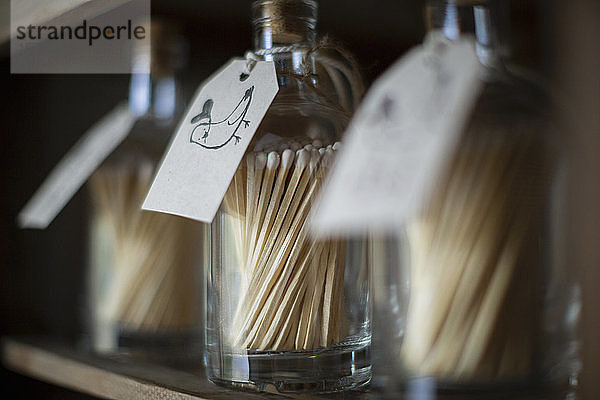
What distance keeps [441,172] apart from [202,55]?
456 millimetres

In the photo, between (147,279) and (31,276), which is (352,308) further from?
(31,276)

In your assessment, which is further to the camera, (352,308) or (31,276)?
(31,276)

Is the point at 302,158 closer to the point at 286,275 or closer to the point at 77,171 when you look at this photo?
the point at 286,275

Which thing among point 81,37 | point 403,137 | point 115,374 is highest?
point 81,37

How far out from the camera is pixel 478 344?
12.4 inches

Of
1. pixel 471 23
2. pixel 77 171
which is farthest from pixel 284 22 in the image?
pixel 77 171

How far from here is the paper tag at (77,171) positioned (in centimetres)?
53

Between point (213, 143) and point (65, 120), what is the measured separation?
0.42m

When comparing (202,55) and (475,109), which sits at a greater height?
(202,55)

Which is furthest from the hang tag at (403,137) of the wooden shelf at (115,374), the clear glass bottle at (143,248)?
the clear glass bottle at (143,248)

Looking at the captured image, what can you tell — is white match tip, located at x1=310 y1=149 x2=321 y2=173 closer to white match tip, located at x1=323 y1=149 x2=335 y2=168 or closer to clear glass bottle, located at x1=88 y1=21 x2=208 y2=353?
white match tip, located at x1=323 y1=149 x2=335 y2=168

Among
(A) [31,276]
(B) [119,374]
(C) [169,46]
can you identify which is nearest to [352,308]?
(B) [119,374]

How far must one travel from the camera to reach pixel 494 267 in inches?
12.4

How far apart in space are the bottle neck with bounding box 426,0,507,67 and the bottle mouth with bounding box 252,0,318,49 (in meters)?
0.08
